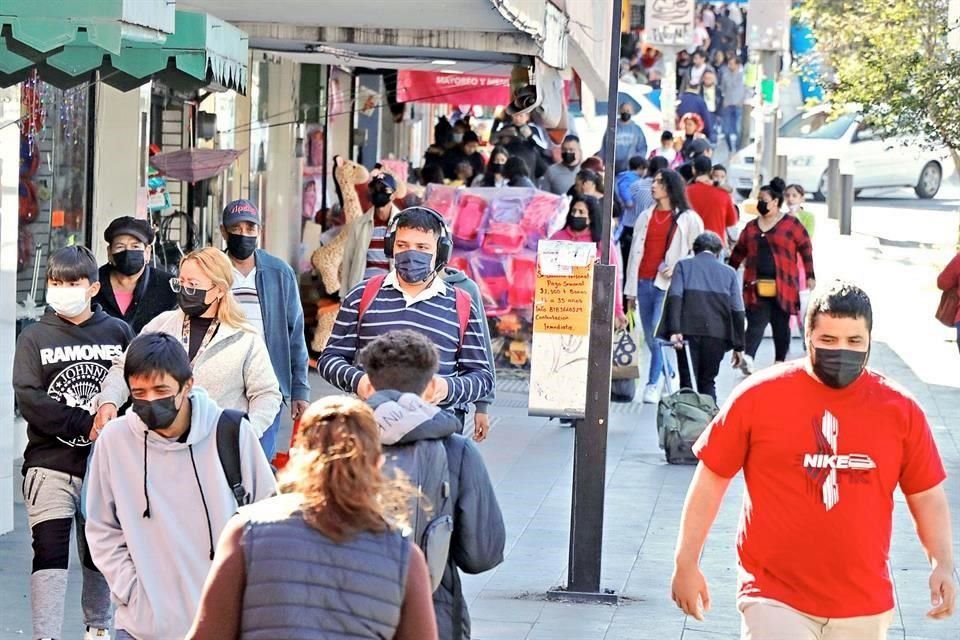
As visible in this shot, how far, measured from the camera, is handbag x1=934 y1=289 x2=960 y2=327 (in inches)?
515

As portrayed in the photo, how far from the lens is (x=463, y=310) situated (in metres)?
6.86

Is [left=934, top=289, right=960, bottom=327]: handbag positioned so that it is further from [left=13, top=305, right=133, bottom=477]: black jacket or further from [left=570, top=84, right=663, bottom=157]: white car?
[left=570, top=84, right=663, bottom=157]: white car

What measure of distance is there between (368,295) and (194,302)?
71 centimetres

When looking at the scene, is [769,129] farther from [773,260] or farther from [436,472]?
[436,472]

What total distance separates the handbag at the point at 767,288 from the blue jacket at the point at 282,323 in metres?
7.14

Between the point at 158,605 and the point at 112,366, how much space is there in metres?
1.84

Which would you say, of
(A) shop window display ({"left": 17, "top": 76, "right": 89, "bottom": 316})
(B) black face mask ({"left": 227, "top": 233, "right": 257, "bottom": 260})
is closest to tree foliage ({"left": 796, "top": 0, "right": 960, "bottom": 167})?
(A) shop window display ({"left": 17, "top": 76, "right": 89, "bottom": 316})

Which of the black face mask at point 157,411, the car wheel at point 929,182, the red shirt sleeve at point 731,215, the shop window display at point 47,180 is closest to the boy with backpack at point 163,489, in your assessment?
the black face mask at point 157,411

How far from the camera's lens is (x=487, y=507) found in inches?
184

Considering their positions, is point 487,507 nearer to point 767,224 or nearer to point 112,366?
point 112,366

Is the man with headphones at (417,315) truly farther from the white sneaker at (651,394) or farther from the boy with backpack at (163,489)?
the white sneaker at (651,394)

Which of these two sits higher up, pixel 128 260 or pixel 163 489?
pixel 128 260

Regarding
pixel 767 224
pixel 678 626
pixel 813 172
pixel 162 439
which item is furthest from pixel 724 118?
pixel 162 439

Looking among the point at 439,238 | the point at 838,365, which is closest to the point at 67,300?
the point at 439,238
